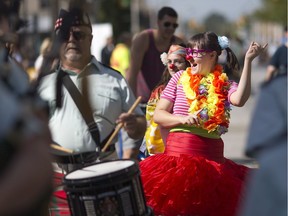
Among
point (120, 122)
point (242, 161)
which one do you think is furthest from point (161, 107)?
point (242, 161)

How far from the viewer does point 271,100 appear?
2.35 m

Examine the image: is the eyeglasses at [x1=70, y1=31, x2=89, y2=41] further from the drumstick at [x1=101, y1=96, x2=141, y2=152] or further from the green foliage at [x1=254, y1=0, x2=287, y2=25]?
the green foliage at [x1=254, y1=0, x2=287, y2=25]

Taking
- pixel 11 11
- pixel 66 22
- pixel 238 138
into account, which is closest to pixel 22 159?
pixel 11 11

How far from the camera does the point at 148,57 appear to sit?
857 cm

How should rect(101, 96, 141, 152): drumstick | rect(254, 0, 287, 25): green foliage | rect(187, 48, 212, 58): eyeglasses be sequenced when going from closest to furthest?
1. rect(101, 96, 141, 152): drumstick
2. rect(187, 48, 212, 58): eyeglasses
3. rect(254, 0, 287, 25): green foliage

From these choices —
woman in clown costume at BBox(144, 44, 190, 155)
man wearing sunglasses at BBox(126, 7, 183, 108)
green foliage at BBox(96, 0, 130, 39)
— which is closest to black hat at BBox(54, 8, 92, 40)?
woman in clown costume at BBox(144, 44, 190, 155)

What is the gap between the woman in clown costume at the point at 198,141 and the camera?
5.79 metres

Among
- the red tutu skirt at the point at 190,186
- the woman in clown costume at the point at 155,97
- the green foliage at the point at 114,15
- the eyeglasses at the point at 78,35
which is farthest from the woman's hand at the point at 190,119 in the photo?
the green foliage at the point at 114,15

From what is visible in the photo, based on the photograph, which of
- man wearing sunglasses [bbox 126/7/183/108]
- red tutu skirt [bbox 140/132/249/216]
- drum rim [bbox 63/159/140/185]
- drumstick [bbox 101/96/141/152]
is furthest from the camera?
man wearing sunglasses [bbox 126/7/183/108]

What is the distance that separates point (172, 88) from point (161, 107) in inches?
7.2

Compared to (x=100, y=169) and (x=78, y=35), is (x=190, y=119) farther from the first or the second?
(x=100, y=169)

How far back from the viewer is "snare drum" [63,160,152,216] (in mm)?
4406

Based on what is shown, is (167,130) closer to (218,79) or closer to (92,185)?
(218,79)

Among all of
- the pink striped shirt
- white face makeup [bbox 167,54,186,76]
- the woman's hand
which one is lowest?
the woman's hand
